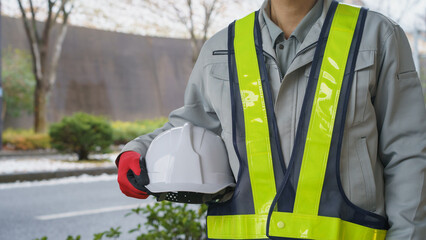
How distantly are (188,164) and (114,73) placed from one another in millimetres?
27390

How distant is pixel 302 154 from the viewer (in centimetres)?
141

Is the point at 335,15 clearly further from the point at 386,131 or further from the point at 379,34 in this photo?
the point at 386,131

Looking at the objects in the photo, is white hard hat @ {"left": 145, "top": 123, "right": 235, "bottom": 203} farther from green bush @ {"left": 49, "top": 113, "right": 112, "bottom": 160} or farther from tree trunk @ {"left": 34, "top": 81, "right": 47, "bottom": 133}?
tree trunk @ {"left": 34, "top": 81, "right": 47, "bottom": 133}

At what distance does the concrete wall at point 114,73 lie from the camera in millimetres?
25980

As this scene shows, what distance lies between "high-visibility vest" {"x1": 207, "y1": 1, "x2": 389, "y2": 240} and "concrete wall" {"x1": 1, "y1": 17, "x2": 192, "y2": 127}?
78.4ft

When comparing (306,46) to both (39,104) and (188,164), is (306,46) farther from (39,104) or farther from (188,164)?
(39,104)

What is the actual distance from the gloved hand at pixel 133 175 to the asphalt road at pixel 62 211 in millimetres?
4432

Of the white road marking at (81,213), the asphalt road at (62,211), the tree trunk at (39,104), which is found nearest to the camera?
the asphalt road at (62,211)

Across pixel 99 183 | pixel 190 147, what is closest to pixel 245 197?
pixel 190 147

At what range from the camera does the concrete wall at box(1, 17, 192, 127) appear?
85.2 ft

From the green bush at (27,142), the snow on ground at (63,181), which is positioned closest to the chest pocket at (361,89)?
the snow on ground at (63,181)

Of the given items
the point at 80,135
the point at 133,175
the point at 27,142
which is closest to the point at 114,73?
the point at 27,142

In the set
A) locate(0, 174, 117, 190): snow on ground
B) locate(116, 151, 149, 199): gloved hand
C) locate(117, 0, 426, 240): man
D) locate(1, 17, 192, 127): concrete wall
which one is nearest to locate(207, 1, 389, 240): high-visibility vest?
locate(117, 0, 426, 240): man

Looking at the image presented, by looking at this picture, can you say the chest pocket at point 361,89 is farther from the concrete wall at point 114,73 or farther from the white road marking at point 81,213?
the concrete wall at point 114,73
